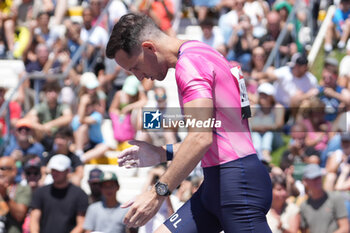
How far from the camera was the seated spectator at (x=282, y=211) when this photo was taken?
7.64m

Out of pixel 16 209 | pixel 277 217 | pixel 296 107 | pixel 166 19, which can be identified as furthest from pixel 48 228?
pixel 166 19

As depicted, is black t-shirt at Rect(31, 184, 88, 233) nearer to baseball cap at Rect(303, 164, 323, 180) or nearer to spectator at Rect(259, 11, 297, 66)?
baseball cap at Rect(303, 164, 323, 180)

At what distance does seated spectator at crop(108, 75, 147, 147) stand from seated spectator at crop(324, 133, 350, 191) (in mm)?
2680

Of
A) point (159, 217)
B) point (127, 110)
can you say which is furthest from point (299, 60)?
point (159, 217)

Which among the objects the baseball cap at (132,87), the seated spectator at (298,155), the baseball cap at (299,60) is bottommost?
the seated spectator at (298,155)

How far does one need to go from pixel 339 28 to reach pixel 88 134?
14.6 ft

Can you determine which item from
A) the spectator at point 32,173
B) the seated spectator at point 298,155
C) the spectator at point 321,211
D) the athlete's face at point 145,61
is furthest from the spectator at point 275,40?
the athlete's face at point 145,61

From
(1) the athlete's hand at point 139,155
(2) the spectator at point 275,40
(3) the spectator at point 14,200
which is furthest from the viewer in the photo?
(2) the spectator at point 275,40

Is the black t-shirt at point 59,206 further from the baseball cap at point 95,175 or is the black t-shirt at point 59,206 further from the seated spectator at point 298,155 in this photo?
the seated spectator at point 298,155

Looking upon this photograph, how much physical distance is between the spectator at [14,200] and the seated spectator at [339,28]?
566 cm

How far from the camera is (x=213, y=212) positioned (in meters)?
4.52

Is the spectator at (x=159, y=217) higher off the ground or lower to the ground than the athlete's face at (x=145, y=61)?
lower

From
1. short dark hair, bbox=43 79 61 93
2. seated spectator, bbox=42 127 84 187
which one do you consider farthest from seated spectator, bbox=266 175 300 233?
short dark hair, bbox=43 79 61 93

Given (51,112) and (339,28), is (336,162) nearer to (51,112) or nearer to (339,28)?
(339,28)
